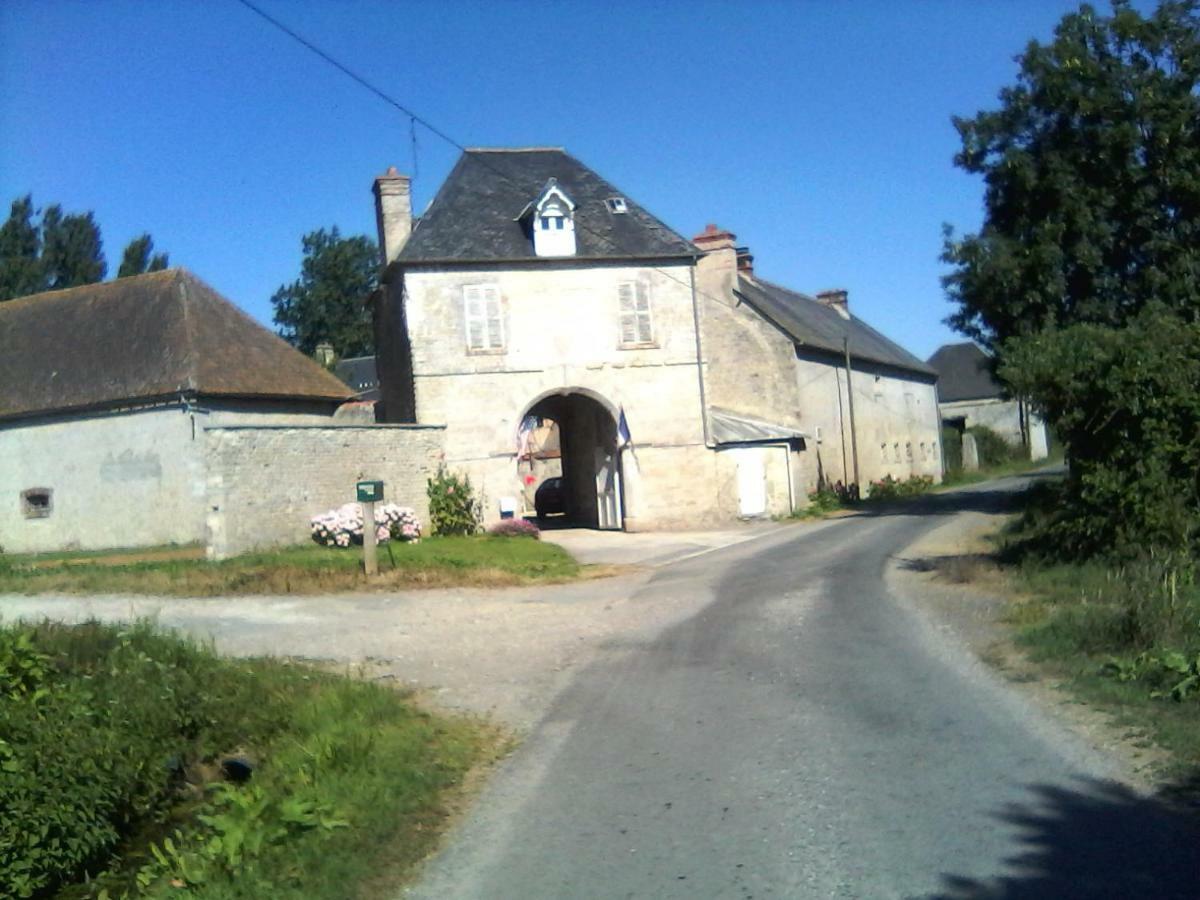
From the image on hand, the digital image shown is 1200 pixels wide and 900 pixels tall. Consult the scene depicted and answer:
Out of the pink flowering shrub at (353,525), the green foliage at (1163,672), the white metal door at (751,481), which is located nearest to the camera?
the green foliage at (1163,672)

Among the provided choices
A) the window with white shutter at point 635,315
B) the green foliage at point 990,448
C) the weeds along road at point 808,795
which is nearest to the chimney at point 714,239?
the window with white shutter at point 635,315

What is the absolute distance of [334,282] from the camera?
76.7 meters

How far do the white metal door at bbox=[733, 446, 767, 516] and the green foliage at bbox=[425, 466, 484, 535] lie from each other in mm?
7445

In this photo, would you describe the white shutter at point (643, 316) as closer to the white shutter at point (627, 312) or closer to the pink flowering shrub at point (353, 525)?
the white shutter at point (627, 312)

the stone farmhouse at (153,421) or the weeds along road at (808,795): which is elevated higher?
the stone farmhouse at (153,421)

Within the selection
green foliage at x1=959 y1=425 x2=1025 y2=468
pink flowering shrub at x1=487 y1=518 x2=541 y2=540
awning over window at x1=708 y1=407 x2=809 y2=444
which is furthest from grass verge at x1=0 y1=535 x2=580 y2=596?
green foliage at x1=959 y1=425 x2=1025 y2=468

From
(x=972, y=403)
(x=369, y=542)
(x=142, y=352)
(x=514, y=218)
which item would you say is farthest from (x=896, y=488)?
(x=972, y=403)

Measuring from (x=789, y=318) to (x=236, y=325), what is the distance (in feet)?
57.9

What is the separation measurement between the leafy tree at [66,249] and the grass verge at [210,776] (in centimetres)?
5316

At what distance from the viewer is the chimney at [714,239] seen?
3462 cm

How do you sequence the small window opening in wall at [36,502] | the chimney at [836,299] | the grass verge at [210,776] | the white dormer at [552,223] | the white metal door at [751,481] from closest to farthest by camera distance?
1. the grass verge at [210,776]
2. the white dormer at [552,223]
3. the small window opening in wall at [36,502]
4. the white metal door at [751,481]
5. the chimney at [836,299]

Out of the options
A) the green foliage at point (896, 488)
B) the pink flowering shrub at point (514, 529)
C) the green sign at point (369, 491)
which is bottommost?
the pink flowering shrub at point (514, 529)

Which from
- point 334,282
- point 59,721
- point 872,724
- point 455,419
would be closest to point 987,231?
point 455,419

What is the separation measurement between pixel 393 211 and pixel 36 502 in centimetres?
1138
